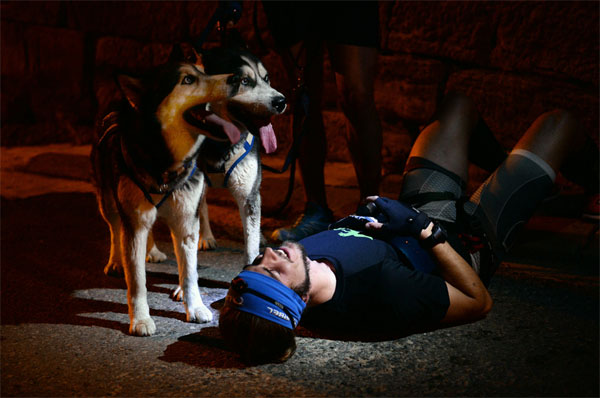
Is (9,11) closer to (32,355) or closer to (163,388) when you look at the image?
(32,355)

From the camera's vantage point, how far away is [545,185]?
312 cm

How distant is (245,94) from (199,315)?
41.9 inches

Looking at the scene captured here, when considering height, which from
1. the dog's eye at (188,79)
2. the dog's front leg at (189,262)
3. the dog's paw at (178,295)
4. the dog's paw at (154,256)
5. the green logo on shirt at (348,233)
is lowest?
the dog's paw at (154,256)

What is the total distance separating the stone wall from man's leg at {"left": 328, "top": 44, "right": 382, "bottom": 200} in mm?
640

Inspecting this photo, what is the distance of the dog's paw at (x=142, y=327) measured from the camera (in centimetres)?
286

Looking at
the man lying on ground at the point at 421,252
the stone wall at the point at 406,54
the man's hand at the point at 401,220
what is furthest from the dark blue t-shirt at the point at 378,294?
the stone wall at the point at 406,54

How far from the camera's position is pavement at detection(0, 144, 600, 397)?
95.3 inches

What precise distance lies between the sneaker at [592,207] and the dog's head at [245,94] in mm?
1766

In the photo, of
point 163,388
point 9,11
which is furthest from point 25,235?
point 9,11

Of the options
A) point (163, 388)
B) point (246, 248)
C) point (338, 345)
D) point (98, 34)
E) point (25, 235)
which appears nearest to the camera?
point (163, 388)

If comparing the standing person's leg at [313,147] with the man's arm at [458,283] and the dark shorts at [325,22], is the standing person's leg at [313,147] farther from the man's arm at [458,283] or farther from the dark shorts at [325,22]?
the man's arm at [458,283]

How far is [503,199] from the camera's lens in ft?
10.2

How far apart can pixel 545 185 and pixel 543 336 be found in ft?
2.54

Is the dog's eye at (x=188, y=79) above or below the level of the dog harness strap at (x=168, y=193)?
above
